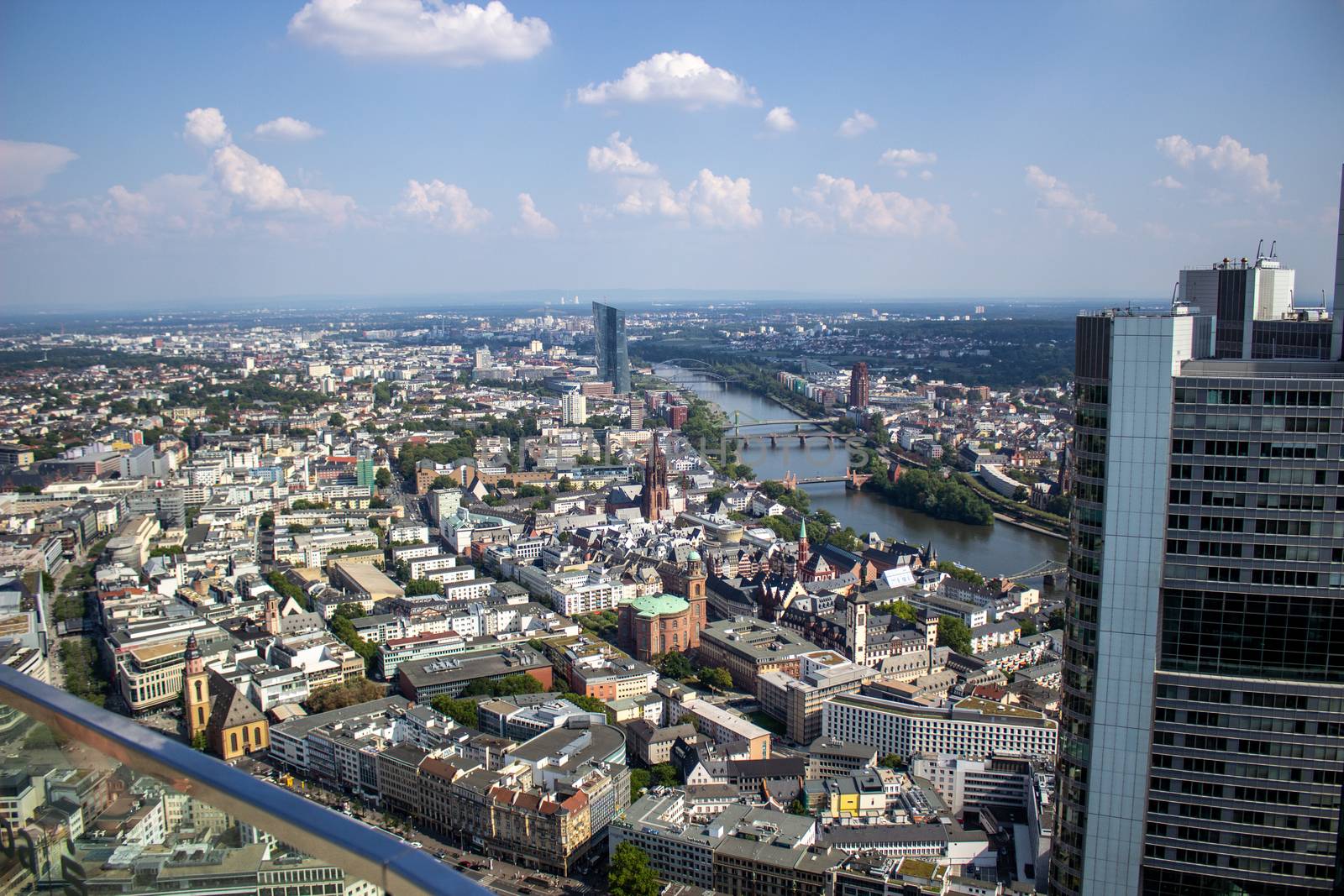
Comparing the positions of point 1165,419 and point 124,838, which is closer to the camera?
point 124,838

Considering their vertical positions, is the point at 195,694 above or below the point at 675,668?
above

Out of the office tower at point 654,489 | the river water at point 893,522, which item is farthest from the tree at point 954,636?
the office tower at point 654,489

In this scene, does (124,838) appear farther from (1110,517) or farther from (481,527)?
(481,527)

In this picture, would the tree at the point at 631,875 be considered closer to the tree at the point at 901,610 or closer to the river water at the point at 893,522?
the tree at the point at 901,610

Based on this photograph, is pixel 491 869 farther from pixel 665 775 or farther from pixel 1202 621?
pixel 1202 621

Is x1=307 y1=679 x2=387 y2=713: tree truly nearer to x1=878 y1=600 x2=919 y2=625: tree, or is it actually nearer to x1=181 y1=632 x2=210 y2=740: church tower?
x1=181 y1=632 x2=210 y2=740: church tower

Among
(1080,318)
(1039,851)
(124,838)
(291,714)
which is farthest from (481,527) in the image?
(124,838)

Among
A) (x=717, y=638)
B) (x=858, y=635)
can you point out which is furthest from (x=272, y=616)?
(x=858, y=635)

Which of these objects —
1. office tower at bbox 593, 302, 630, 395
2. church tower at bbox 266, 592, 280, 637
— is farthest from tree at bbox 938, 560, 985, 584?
office tower at bbox 593, 302, 630, 395
